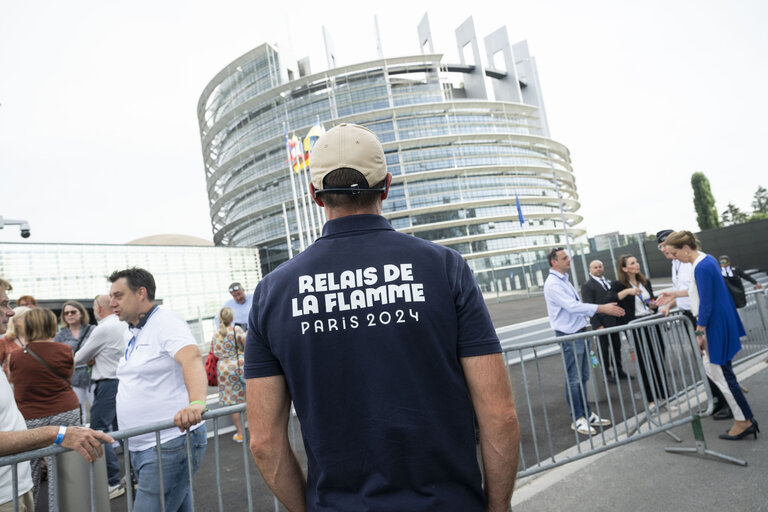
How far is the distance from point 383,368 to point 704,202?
61.8 m

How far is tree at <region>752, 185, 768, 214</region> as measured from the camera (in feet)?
207

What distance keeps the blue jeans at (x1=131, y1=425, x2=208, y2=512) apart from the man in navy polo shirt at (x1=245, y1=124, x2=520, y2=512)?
147cm

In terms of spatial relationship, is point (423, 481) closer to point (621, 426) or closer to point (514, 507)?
point (514, 507)

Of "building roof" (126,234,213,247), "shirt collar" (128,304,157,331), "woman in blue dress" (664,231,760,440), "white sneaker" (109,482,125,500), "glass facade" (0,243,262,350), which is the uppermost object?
"building roof" (126,234,213,247)

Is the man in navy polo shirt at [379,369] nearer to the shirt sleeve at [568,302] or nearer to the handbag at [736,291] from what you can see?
the shirt sleeve at [568,302]

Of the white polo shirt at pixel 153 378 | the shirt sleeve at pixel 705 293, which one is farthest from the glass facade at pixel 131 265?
the shirt sleeve at pixel 705 293

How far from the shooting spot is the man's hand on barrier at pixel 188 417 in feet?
7.34

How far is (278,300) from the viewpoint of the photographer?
1.27 metres

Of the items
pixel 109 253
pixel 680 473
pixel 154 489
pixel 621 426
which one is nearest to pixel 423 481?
pixel 154 489

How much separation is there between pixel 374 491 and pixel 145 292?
220 centimetres

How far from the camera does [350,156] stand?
4.33 ft

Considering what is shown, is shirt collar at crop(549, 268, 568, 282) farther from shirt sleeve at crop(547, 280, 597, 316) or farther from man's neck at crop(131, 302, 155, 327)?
man's neck at crop(131, 302, 155, 327)

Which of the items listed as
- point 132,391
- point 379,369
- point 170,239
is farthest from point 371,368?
point 170,239

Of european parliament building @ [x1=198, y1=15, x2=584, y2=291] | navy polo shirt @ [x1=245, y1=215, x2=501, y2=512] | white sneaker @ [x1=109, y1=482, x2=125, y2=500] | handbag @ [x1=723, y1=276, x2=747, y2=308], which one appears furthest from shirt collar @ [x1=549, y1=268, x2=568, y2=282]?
european parliament building @ [x1=198, y1=15, x2=584, y2=291]
